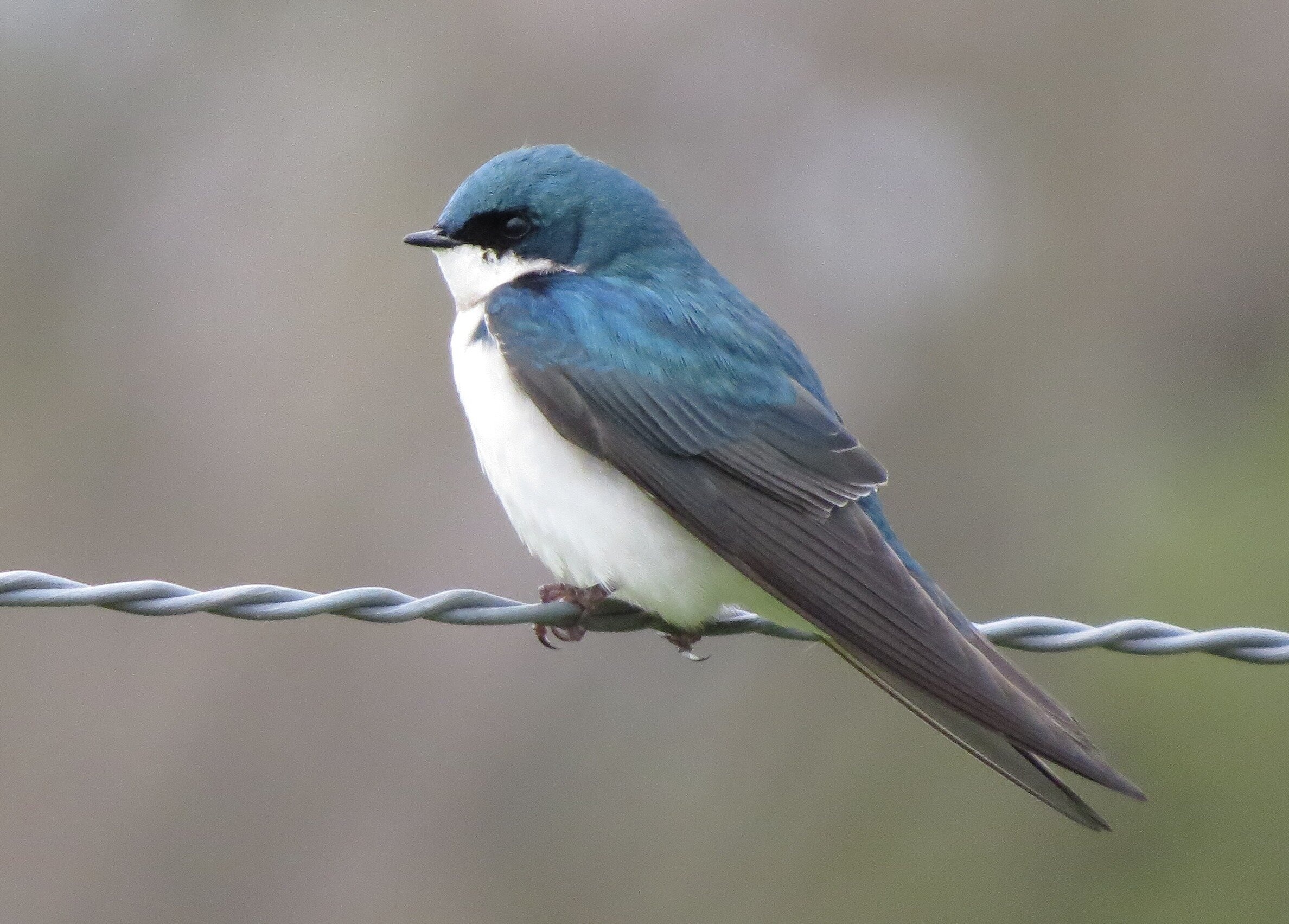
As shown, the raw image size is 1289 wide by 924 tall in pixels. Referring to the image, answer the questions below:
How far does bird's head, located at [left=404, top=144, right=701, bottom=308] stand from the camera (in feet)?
12.1

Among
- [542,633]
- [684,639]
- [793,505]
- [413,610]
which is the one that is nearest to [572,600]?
[542,633]

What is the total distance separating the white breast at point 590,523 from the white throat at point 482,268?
32 centimetres

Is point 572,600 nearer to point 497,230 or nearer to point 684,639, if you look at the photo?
point 684,639

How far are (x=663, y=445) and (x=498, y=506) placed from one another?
3.45 metres

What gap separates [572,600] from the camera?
10.9 ft

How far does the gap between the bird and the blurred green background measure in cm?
273

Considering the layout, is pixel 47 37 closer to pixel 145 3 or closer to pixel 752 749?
pixel 145 3

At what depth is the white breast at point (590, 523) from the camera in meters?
3.25

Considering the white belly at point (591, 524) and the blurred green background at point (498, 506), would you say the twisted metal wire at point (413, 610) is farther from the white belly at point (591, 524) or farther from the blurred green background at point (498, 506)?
the blurred green background at point (498, 506)

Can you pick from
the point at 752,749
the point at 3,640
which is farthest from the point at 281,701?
the point at 752,749

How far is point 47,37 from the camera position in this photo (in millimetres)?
9797

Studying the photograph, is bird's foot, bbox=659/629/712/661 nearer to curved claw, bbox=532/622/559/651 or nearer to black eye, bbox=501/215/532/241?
curved claw, bbox=532/622/559/651

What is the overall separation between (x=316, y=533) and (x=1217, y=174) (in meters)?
4.80

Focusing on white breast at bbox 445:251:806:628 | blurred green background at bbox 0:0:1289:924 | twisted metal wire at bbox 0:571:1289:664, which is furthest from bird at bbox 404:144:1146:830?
blurred green background at bbox 0:0:1289:924
